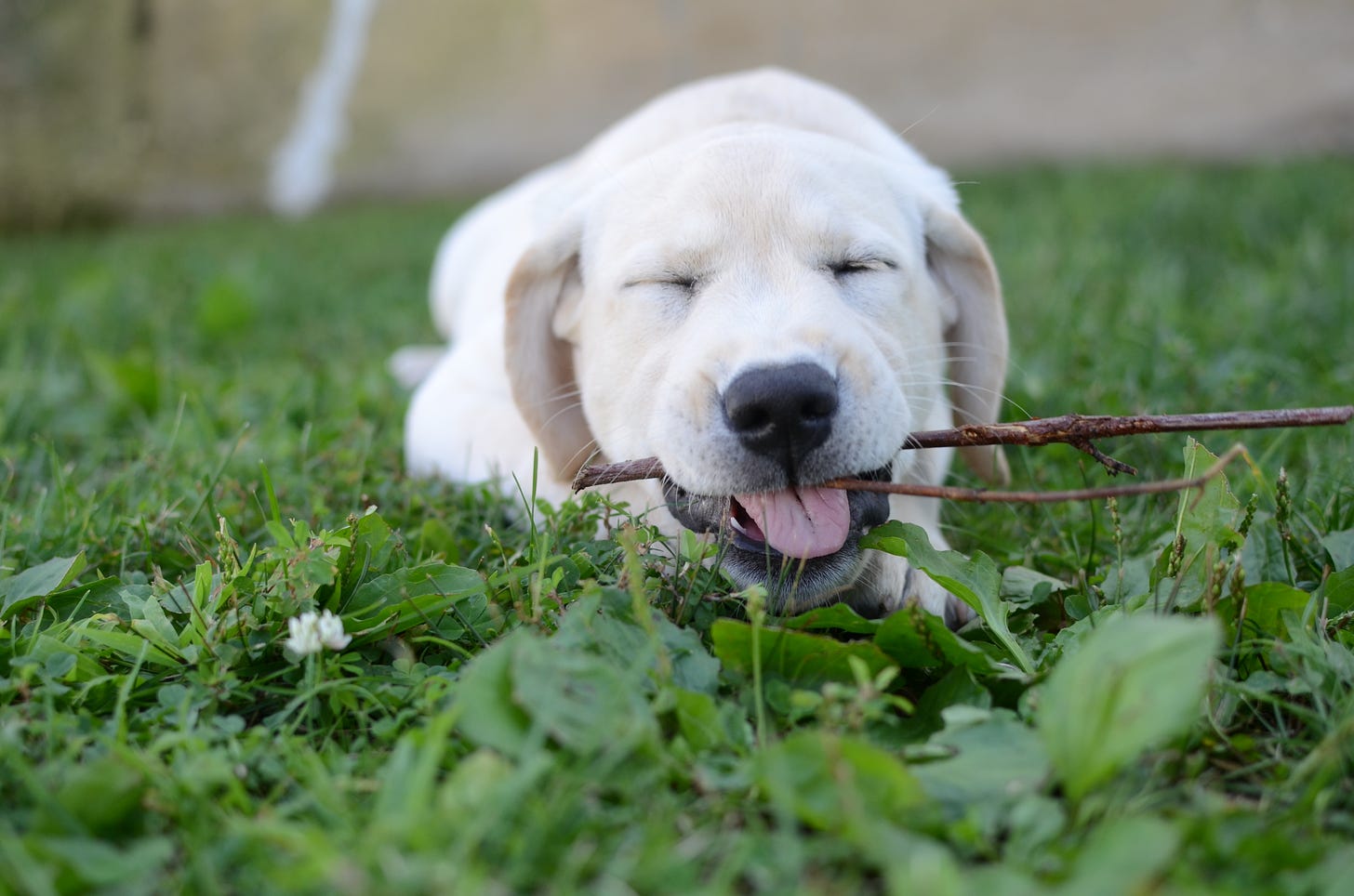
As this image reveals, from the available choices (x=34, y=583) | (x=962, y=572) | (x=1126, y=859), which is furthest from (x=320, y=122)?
(x=1126, y=859)

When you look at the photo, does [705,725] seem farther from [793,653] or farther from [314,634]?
[314,634]

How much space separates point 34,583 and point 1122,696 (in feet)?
5.58

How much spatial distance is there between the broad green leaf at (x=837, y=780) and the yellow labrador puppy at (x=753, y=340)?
509mm

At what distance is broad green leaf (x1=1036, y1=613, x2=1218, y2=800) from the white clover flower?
3.16ft

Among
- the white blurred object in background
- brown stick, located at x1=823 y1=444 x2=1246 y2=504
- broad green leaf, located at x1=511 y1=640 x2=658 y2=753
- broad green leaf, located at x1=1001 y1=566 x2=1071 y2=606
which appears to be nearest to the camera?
broad green leaf, located at x1=511 y1=640 x2=658 y2=753

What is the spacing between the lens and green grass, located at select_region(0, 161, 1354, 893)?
1.17 m

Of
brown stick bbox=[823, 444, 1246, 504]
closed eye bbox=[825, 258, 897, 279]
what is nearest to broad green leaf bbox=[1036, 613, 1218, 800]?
brown stick bbox=[823, 444, 1246, 504]

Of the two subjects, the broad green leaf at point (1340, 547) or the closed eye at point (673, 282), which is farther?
the closed eye at point (673, 282)

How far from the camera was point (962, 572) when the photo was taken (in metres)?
1.76

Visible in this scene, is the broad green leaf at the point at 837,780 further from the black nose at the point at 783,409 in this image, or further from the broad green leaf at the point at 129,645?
the broad green leaf at the point at 129,645

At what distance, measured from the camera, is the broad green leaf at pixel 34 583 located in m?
1.81

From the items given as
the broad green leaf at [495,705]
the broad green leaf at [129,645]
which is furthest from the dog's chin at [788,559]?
the broad green leaf at [129,645]

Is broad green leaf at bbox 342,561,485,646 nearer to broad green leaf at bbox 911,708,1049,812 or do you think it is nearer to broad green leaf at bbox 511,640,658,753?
broad green leaf at bbox 511,640,658,753

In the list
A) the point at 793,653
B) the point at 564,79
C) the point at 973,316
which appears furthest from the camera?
the point at 564,79
